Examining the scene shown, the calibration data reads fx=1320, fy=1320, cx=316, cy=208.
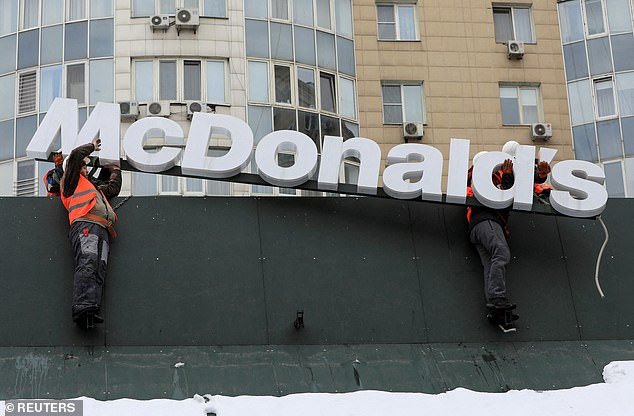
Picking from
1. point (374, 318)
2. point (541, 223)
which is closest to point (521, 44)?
point (541, 223)

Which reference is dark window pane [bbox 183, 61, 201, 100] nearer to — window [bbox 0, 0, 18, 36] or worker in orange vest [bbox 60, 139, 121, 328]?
window [bbox 0, 0, 18, 36]

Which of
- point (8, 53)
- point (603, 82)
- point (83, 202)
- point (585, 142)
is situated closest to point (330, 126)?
point (585, 142)

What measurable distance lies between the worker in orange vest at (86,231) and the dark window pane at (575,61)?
17.7m

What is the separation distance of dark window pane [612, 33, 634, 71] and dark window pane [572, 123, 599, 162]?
5.39 feet

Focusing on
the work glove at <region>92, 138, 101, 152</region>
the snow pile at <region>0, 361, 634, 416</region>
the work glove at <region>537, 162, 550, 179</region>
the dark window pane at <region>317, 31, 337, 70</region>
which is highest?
the dark window pane at <region>317, 31, 337, 70</region>

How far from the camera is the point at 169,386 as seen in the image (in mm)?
15812

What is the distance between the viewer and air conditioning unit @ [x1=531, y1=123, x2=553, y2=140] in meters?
31.6

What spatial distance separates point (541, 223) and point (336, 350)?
3797 mm

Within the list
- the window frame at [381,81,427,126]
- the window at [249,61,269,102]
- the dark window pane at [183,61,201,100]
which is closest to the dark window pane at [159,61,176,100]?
the dark window pane at [183,61,201,100]

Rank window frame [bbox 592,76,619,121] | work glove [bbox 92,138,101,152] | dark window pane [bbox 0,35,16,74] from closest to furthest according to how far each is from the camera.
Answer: work glove [bbox 92,138,101,152], dark window pane [bbox 0,35,16,74], window frame [bbox 592,76,619,121]

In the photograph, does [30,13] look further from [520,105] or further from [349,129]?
[520,105]

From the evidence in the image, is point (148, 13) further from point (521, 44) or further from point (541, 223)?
point (541, 223)

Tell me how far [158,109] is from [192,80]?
1.10 m

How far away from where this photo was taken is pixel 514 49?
Result: 32.2m
